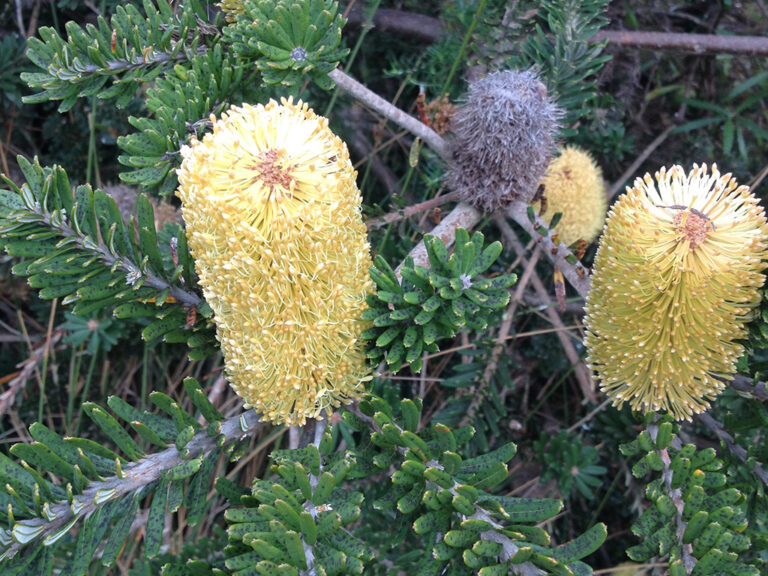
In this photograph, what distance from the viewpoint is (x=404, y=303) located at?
135 centimetres

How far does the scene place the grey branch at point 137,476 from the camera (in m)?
1.17

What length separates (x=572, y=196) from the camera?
2066 mm

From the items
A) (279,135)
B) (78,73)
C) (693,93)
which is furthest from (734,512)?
(693,93)

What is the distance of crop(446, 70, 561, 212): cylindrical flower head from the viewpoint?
167 centimetres

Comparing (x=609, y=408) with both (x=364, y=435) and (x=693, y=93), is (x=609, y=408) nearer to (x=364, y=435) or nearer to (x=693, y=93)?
(x=364, y=435)

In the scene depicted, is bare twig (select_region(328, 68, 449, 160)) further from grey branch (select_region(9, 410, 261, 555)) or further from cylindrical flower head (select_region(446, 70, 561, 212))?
grey branch (select_region(9, 410, 261, 555))

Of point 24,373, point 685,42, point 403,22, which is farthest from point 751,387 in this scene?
point 24,373

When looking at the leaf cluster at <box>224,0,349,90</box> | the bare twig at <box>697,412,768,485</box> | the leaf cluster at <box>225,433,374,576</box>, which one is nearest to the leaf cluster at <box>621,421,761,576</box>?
the bare twig at <box>697,412,768,485</box>

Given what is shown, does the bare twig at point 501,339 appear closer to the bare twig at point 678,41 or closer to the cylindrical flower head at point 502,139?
the cylindrical flower head at point 502,139

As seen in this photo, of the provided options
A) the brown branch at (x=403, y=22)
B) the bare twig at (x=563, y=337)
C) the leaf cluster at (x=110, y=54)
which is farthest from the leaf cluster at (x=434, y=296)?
the brown branch at (x=403, y=22)

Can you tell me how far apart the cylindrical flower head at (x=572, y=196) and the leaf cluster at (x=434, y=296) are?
813 mm

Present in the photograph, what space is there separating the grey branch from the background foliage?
2cm

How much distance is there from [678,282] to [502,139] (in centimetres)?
61

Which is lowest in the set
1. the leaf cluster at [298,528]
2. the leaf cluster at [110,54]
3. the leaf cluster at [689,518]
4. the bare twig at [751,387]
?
the leaf cluster at [298,528]
